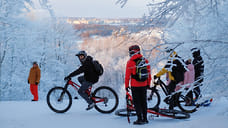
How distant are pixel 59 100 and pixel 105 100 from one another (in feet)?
4.37

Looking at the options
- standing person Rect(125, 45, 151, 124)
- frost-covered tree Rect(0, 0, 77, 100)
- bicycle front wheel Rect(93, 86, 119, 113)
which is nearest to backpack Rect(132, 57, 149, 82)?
standing person Rect(125, 45, 151, 124)

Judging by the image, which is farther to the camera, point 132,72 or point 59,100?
point 59,100

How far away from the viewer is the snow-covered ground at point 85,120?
5.61 metres

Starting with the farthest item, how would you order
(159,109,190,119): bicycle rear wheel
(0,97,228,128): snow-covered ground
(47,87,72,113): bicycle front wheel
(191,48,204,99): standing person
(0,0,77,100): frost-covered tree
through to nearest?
(0,0,77,100): frost-covered tree
(47,87,72,113): bicycle front wheel
(159,109,190,119): bicycle rear wheel
(0,97,228,128): snow-covered ground
(191,48,204,99): standing person

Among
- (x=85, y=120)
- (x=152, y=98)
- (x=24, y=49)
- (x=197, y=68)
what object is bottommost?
(x=85, y=120)

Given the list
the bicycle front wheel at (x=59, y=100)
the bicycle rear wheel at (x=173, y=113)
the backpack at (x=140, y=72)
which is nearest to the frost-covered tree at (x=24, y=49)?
the bicycle front wheel at (x=59, y=100)

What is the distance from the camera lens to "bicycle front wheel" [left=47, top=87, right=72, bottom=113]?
7.61 metres

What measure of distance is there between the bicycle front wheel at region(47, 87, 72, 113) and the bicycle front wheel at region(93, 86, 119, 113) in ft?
2.63

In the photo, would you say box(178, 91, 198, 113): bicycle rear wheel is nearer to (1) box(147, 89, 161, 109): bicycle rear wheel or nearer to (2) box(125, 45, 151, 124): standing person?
(1) box(147, 89, 161, 109): bicycle rear wheel

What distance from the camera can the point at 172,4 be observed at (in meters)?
4.52

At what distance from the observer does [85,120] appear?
22.0 ft

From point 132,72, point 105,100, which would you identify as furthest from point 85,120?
point 132,72

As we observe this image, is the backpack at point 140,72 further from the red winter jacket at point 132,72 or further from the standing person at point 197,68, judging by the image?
the standing person at point 197,68

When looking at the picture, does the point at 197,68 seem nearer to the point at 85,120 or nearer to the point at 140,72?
the point at 140,72
